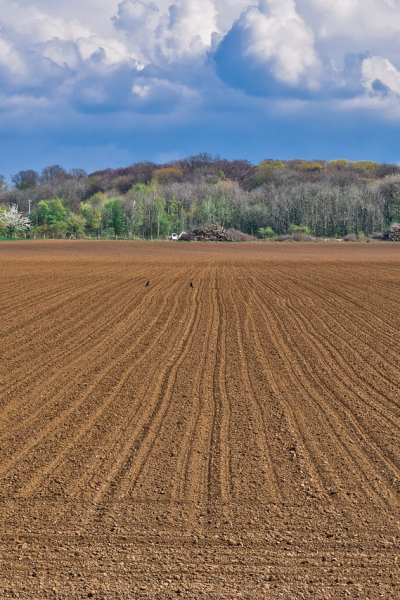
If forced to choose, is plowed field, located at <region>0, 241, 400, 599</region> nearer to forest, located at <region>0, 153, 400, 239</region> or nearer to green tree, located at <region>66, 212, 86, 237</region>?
forest, located at <region>0, 153, 400, 239</region>

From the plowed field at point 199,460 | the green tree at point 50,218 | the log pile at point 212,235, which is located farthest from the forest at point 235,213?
the plowed field at point 199,460

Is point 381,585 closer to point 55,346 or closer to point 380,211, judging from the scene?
point 55,346

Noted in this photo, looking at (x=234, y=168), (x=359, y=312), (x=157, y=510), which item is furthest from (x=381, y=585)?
(x=234, y=168)

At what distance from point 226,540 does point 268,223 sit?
113213mm

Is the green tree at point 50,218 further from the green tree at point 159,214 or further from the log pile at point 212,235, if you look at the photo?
the log pile at point 212,235

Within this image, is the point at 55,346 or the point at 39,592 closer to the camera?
the point at 39,592

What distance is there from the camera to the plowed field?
465 cm

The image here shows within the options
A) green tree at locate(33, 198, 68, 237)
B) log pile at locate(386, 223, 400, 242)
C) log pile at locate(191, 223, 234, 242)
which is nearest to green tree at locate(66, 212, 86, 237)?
green tree at locate(33, 198, 68, 237)

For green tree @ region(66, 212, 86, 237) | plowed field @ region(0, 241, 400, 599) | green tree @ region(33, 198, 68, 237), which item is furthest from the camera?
green tree @ region(33, 198, 68, 237)

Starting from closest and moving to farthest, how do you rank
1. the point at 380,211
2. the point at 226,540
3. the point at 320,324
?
the point at 226,540
the point at 320,324
the point at 380,211

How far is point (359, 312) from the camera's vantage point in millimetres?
15484

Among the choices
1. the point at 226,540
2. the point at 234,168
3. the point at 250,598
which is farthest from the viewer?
the point at 234,168

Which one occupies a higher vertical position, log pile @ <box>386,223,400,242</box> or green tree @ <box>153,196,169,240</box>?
green tree @ <box>153,196,169,240</box>

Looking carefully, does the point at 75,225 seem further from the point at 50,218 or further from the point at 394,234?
the point at 394,234
